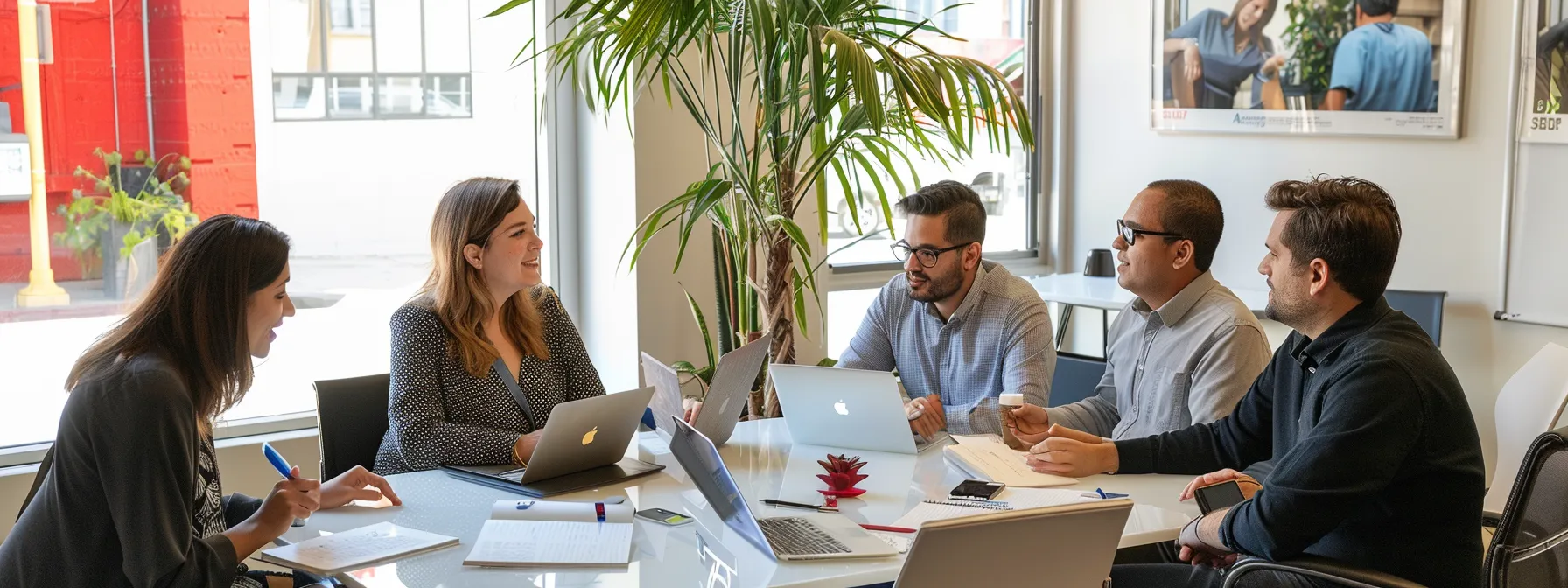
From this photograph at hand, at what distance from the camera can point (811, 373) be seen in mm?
2604

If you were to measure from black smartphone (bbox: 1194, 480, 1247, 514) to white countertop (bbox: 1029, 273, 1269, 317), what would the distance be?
1988 mm

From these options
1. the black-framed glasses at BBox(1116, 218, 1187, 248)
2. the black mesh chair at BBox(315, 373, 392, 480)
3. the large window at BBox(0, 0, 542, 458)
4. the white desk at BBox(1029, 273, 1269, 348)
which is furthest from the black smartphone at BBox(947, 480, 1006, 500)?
the large window at BBox(0, 0, 542, 458)

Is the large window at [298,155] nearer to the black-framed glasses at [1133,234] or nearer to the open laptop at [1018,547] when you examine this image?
the black-framed glasses at [1133,234]

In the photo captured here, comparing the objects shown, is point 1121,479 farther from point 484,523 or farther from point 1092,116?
point 1092,116

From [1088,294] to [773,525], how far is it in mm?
2713

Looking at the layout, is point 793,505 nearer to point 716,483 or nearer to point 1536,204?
point 716,483

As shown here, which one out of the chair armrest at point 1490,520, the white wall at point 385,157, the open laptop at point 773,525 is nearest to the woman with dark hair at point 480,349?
the open laptop at point 773,525

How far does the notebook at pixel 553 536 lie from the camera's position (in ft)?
6.35

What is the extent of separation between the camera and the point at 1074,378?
11.1 feet

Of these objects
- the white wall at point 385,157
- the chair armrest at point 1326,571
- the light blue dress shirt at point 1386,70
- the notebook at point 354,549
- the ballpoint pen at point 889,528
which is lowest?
the chair armrest at point 1326,571

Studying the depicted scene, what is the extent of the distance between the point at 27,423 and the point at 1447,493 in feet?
11.7

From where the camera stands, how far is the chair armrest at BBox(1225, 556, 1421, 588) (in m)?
1.90

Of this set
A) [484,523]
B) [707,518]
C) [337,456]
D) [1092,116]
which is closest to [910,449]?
[707,518]

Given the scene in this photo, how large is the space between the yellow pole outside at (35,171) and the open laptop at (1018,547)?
302 centimetres
